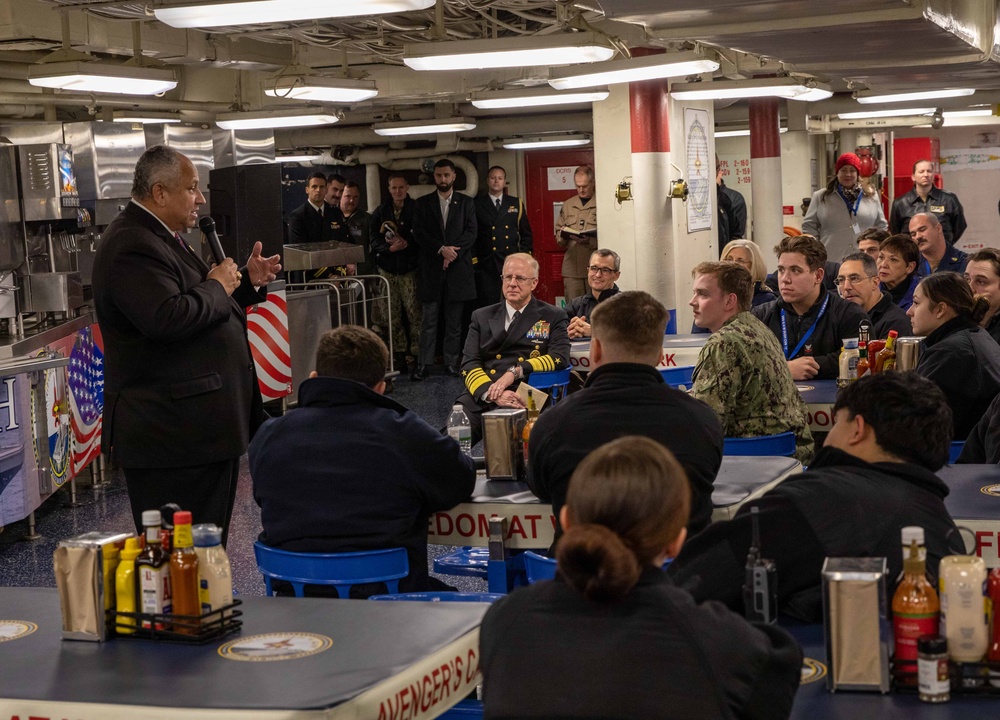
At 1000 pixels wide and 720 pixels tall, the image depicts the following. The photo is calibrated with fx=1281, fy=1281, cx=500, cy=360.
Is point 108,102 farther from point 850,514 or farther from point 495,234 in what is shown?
point 850,514

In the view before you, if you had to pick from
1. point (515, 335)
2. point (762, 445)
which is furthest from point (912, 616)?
point (515, 335)

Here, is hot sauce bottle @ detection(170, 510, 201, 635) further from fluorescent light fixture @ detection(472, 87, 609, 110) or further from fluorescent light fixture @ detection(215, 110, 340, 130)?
fluorescent light fixture @ detection(215, 110, 340, 130)

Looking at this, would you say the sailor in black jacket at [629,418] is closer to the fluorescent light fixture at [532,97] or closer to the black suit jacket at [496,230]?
the fluorescent light fixture at [532,97]

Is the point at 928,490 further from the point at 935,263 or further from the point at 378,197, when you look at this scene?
the point at 378,197

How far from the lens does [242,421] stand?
4.28 meters

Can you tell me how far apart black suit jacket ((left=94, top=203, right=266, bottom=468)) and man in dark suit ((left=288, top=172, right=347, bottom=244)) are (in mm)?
8761

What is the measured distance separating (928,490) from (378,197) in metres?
15.0

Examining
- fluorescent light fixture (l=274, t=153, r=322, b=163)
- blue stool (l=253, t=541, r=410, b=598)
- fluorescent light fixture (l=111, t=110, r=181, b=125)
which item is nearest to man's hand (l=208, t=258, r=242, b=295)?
blue stool (l=253, t=541, r=410, b=598)

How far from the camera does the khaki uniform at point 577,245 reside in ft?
43.0

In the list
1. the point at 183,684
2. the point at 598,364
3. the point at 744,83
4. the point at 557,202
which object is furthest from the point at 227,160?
the point at 183,684

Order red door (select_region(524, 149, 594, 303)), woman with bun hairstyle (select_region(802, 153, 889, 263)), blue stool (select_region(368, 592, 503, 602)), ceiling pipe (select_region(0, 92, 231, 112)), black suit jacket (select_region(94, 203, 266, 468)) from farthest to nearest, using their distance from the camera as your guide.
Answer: red door (select_region(524, 149, 594, 303)), woman with bun hairstyle (select_region(802, 153, 889, 263)), ceiling pipe (select_region(0, 92, 231, 112)), black suit jacket (select_region(94, 203, 266, 468)), blue stool (select_region(368, 592, 503, 602))

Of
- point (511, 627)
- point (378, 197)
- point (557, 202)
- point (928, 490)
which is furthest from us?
point (557, 202)

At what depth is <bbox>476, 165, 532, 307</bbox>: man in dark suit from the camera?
1392 centimetres

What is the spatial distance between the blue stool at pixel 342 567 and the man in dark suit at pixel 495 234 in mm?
10471
